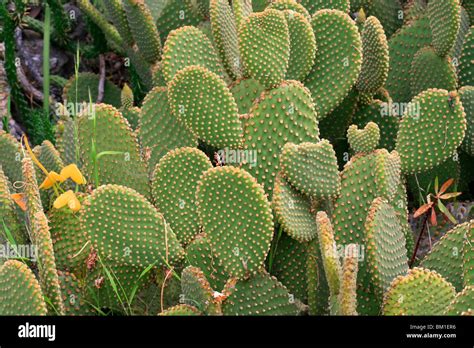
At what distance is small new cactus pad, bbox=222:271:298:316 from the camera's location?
291 centimetres

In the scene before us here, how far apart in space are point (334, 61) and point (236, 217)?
0.82 m

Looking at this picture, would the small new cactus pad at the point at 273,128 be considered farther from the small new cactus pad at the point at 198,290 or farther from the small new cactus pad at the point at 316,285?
the small new cactus pad at the point at 198,290

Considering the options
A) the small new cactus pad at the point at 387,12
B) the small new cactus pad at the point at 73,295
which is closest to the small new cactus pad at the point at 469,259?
the small new cactus pad at the point at 73,295

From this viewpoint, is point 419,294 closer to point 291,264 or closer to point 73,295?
point 291,264

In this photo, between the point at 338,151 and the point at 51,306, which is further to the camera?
the point at 338,151

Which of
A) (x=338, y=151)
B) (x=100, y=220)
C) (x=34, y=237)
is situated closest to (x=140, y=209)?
(x=100, y=220)

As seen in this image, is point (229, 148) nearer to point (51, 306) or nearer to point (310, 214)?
point (310, 214)

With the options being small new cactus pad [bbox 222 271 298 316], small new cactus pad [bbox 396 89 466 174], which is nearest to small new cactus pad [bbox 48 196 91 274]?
small new cactus pad [bbox 222 271 298 316]

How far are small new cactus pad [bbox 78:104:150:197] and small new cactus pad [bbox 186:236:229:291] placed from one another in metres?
0.32

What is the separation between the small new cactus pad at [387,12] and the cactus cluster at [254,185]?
42cm

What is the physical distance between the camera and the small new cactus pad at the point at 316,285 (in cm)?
299

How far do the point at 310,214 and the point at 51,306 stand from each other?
0.86 metres

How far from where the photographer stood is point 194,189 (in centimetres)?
313

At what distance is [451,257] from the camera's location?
120 inches
